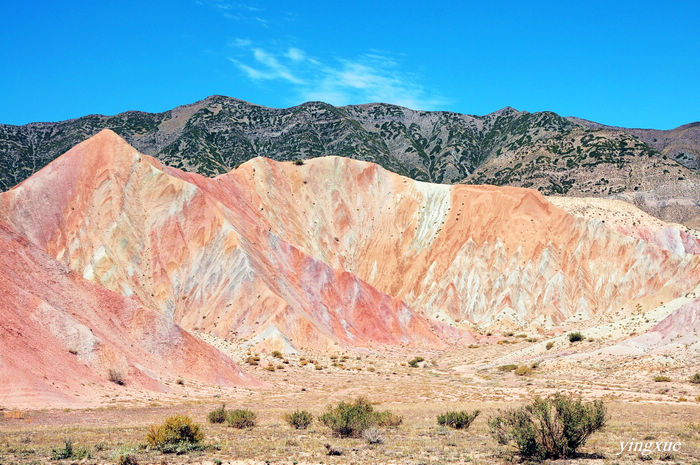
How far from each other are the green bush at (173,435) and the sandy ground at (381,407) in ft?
1.89

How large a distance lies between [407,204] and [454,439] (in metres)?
86.4

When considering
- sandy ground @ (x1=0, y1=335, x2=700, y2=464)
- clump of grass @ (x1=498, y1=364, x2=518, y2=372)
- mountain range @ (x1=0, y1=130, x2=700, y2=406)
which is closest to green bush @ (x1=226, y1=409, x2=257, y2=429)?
sandy ground @ (x1=0, y1=335, x2=700, y2=464)

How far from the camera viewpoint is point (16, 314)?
34.3m

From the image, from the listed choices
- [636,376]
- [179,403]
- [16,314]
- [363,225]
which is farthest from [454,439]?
[363,225]

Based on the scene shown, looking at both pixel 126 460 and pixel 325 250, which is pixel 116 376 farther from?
pixel 325 250

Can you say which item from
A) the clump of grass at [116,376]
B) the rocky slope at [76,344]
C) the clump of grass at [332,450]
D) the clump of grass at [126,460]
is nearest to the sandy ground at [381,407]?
the clump of grass at [332,450]

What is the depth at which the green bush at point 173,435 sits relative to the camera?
791 inches

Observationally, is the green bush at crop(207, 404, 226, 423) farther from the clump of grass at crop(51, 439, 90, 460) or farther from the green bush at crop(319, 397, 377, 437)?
the clump of grass at crop(51, 439, 90, 460)

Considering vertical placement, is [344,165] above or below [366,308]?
above

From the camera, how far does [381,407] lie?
35.8 metres

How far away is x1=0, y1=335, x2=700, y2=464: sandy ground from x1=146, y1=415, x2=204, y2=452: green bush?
1.89 feet

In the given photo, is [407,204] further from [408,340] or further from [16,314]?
[16,314]

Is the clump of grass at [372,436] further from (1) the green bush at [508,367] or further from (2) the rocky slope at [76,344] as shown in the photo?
(1) the green bush at [508,367]

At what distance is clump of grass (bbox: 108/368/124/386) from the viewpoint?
1391 inches
